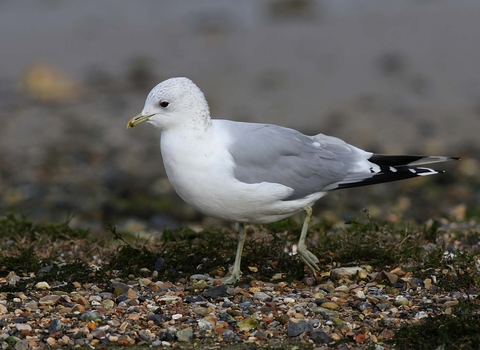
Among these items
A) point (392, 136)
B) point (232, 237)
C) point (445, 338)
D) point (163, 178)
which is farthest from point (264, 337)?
point (392, 136)

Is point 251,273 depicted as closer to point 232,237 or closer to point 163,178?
point 232,237

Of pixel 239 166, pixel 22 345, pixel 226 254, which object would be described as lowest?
pixel 22 345

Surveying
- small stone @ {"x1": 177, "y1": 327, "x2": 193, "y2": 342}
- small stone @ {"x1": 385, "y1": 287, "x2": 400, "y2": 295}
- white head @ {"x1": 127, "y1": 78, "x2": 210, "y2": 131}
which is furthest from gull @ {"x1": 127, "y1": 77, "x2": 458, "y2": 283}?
small stone @ {"x1": 177, "y1": 327, "x2": 193, "y2": 342}

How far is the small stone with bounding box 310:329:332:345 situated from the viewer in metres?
4.52

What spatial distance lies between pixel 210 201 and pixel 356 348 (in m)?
1.39

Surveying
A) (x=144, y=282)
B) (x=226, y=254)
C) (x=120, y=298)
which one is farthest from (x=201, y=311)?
(x=226, y=254)

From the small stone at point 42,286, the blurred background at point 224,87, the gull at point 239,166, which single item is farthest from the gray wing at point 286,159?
the blurred background at point 224,87

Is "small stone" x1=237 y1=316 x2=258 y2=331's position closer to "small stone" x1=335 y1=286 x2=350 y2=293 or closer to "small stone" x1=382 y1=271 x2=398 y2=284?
"small stone" x1=335 y1=286 x2=350 y2=293

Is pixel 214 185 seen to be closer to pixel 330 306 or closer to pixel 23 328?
pixel 330 306

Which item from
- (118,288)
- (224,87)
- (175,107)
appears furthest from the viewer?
(224,87)

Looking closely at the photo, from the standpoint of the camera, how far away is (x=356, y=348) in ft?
14.6

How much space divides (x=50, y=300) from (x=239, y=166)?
56.4 inches

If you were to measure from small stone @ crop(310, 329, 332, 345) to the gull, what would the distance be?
996mm

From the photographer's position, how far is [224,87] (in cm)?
1406
